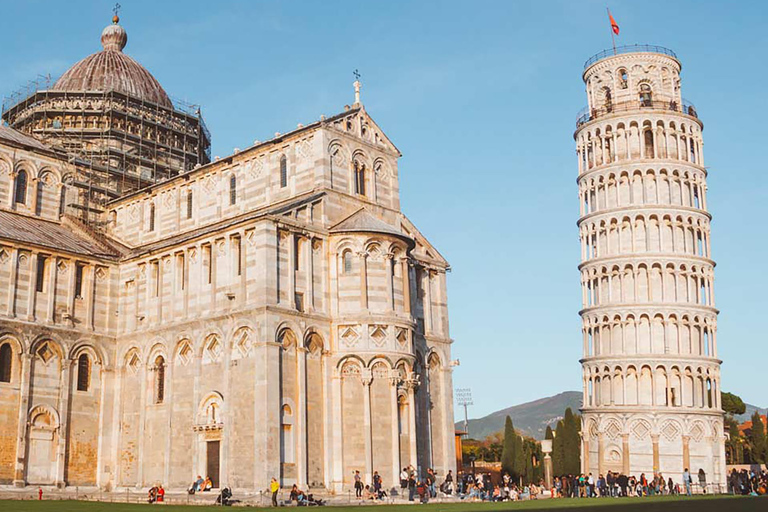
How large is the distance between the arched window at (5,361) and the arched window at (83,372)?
3.42m

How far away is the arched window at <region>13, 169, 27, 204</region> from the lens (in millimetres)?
46750

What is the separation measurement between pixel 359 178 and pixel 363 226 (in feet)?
15.2

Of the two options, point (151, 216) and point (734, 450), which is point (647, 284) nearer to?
point (734, 450)

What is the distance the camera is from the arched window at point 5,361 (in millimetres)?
38156

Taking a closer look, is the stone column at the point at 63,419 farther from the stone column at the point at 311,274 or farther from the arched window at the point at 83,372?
the stone column at the point at 311,274

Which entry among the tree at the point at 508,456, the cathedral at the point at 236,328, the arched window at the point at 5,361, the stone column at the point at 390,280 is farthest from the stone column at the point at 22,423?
the tree at the point at 508,456

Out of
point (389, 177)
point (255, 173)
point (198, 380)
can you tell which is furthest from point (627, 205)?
point (198, 380)

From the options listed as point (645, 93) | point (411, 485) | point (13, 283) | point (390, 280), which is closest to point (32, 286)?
point (13, 283)

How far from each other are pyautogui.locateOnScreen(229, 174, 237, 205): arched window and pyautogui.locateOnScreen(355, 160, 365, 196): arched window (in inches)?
249

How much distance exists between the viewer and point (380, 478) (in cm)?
3562

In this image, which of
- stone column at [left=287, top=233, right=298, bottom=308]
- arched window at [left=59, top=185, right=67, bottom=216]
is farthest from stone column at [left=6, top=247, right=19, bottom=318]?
stone column at [left=287, top=233, right=298, bottom=308]

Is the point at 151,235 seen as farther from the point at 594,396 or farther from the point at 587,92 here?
the point at 587,92

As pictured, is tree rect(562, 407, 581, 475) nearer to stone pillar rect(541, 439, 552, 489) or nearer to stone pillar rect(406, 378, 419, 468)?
stone pillar rect(541, 439, 552, 489)

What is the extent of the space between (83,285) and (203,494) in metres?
13.2
